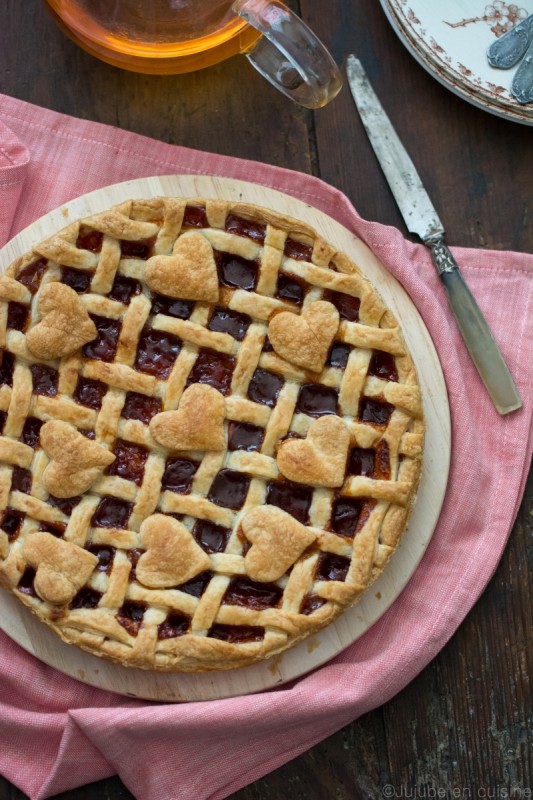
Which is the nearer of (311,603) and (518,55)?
(311,603)

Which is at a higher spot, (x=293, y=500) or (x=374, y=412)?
(x=374, y=412)

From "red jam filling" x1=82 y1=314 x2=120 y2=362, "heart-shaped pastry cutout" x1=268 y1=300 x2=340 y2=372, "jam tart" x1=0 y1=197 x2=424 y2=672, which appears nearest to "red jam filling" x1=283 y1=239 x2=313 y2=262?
"jam tart" x1=0 y1=197 x2=424 y2=672

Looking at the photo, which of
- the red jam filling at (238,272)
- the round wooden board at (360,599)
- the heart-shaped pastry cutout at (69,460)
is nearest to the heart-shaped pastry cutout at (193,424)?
the heart-shaped pastry cutout at (69,460)

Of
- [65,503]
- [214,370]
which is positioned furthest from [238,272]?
[65,503]

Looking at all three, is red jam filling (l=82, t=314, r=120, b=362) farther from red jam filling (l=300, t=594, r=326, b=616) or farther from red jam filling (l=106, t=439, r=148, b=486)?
red jam filling (l=300, t=594, r=326, b=616)

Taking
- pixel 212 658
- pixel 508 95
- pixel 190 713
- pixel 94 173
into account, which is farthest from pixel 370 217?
pixel 190 713

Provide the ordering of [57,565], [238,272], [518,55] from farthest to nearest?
[518,55], [238,272], [57,565]

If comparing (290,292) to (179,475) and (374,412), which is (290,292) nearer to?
(374,412)
